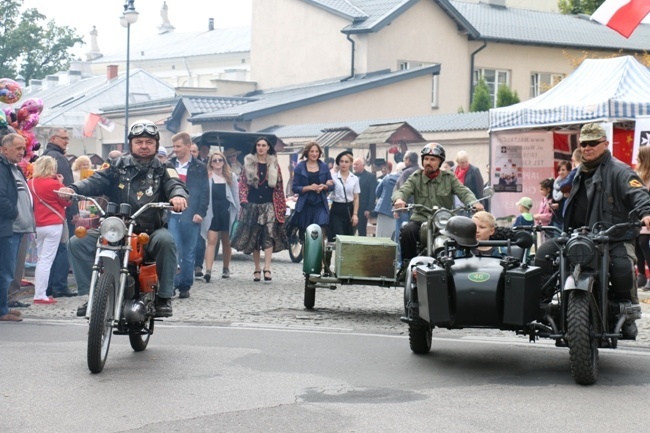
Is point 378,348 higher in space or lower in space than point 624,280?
lower

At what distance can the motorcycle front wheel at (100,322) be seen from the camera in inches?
324

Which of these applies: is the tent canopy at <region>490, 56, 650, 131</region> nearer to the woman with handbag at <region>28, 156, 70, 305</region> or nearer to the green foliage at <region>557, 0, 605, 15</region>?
the woman with handbag at <region>28, 156, 70, 305</region>

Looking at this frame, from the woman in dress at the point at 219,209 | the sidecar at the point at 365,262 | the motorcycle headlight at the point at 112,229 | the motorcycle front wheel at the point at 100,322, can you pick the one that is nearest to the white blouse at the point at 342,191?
the woman in dress at the point at 219,209

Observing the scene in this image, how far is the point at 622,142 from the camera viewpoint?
17344 mm

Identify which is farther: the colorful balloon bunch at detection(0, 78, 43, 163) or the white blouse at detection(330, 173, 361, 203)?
the white blouse at detection(330, 173, 361, 203)

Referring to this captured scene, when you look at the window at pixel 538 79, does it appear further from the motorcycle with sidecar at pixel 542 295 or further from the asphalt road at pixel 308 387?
the motorcycle with sidecar at pixel 542 295

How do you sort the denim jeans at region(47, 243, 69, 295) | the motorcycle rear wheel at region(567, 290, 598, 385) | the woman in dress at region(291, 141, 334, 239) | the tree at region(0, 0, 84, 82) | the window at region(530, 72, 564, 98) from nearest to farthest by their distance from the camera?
the motorcycle rear wheel at region(567, 290, 598, 385)
the denim jeans at region(47, 243, 69, 295)
the woman in dress at region(291, 141, 334, 239)
the window at region(530, 72, 564, 98)
the tree at region(0, 0, 84, 82)

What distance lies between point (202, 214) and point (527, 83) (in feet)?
134

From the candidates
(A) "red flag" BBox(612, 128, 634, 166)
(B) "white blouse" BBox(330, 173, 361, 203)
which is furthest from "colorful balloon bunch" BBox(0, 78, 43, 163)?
(A) "red flag" BBox(612, 128, 634, 166)

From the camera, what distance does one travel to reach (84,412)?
7.08 meters

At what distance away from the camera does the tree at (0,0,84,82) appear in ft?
317

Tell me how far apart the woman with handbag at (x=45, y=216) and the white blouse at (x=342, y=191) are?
3.73 metres

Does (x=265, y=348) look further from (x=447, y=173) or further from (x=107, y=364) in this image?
(x=447, y=173)

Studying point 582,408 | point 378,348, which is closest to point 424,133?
point 378,348
